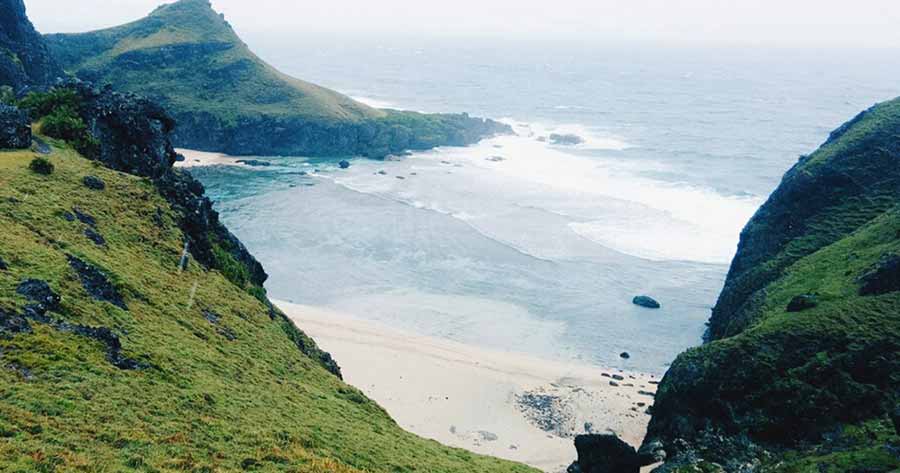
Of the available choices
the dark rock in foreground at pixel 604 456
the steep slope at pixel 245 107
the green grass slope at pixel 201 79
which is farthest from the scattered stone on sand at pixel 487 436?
the green grass slope at pixel 201 79

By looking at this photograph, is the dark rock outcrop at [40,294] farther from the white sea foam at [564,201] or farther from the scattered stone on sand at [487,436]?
the white sea foam at [564,201]

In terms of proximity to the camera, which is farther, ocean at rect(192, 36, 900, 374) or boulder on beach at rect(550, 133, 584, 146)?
boulder on beach at rect(550, 133, 584, 146)

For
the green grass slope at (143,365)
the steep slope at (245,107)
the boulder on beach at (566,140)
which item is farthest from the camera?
the boulder on beach at (566,140)

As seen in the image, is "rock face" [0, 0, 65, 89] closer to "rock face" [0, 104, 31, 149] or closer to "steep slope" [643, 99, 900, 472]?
"rock face" [0, 104, 31, 149]

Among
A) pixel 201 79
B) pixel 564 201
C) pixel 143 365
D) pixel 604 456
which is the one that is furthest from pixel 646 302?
pixel 201 79

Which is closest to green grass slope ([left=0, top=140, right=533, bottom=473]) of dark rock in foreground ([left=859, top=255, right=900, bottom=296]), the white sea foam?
dark rock in foreground ([left=859, top=255, right=900, bottom=296])

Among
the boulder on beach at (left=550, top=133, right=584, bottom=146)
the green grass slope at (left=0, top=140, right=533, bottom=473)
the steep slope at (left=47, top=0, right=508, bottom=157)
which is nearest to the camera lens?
the green grass slope at (left=0, top=140, right=533, bottom=473)

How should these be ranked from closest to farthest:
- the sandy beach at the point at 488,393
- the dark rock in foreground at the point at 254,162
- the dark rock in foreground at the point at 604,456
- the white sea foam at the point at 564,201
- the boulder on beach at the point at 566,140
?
the dark rock in foreground at the point at 604,456 → the sandy beach at the point at 488,393 → the white sea foam at the point at 564,201 → the dark rock in foreground at the point at 254,162 → the boulder on beach at the point at 566,140

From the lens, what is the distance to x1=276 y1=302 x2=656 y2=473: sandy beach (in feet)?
165

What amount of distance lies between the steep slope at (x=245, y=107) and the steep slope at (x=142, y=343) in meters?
108

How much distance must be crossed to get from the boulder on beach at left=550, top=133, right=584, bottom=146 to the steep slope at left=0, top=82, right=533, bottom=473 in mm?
133515

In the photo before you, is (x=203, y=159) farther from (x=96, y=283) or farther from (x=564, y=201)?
(x=96, y=283)

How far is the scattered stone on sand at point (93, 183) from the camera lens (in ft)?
151

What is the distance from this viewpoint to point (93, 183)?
46281 mm
